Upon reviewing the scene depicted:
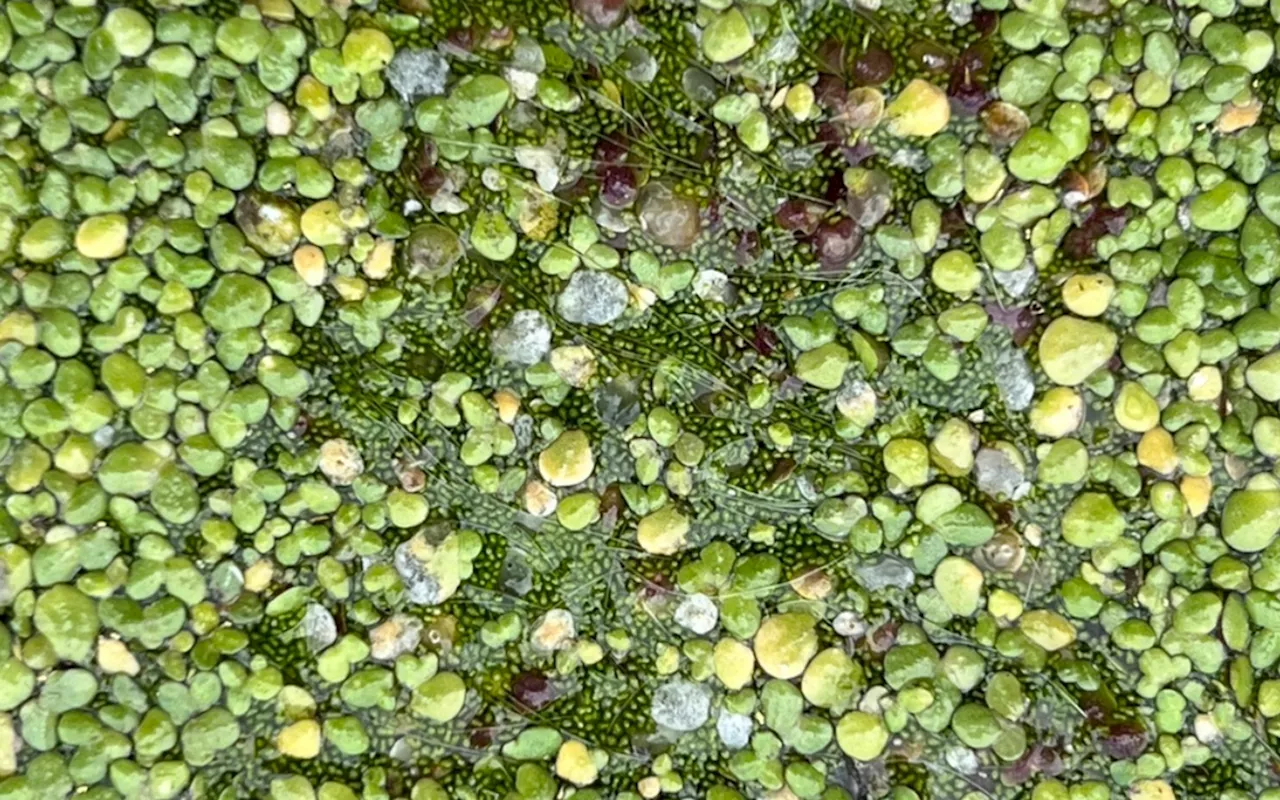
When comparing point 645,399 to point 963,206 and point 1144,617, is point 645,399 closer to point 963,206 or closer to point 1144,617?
point 963,206

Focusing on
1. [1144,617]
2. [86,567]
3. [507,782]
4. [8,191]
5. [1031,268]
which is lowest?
[507,782]

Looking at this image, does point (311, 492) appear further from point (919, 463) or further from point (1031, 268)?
point (1031, 268)

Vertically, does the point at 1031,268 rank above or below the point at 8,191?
above

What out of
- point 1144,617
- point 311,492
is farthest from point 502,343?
point 1144,617

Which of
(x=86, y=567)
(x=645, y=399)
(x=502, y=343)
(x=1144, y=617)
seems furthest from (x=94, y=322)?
(x=1144, y=617)

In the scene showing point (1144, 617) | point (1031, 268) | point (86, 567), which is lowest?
point (86, 567)

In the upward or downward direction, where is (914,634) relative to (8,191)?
downward
